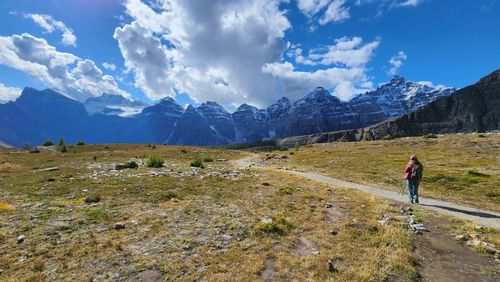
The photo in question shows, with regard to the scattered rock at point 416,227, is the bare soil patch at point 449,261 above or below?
below

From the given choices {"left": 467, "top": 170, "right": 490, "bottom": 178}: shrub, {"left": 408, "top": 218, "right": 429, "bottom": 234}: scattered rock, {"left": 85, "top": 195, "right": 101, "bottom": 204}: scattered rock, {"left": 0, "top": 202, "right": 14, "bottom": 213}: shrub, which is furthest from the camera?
{"left": 467, "top": 170, "right": 490, "bottom": 178}: shrub

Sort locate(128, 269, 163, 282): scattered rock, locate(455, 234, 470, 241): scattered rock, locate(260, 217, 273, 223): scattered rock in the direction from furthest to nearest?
locate(260, 217, 273, 223): scattered rock → locate(455, 234, 470, 241): scattered rock → locate(128, 269, 163, 282): scattered rock

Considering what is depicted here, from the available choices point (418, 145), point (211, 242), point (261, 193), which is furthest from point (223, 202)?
point (418, 145)

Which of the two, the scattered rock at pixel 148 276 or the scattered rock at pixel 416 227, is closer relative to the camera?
the scattered rock at pixel 148 276

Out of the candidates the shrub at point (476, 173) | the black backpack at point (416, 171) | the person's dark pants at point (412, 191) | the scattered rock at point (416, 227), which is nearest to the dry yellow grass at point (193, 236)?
the scattered rock at point (416, 227)

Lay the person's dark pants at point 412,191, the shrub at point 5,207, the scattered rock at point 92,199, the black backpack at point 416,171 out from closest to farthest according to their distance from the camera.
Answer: the shrub at point 5,207 < the scattered rock at point 92,199 < the person's dark pants at point 412,191 < the black backpack at point 416,171

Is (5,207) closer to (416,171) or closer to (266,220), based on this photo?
(266,220)

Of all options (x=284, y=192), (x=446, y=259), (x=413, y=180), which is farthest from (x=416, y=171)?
(x=446, y=259)

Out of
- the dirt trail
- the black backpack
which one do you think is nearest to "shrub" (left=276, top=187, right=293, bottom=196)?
the dirt trail

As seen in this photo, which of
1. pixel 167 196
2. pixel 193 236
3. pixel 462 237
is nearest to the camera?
pixel 193 236

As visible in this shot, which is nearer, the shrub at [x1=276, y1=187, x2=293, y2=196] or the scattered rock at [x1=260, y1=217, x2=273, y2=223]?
the scattered rock at [x1=260, y1=217, x2=273, y2=223]

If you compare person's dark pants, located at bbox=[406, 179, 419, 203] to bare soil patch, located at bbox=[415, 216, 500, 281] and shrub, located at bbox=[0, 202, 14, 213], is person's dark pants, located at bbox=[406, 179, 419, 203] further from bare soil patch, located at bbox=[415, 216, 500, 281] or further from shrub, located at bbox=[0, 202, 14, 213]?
shrub, located at bbox=[0, 202, 14, 213]

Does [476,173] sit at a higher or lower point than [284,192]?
lower

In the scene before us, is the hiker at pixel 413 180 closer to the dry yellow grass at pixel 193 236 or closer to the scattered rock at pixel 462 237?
the dry yellow grass at pixel 193 236
